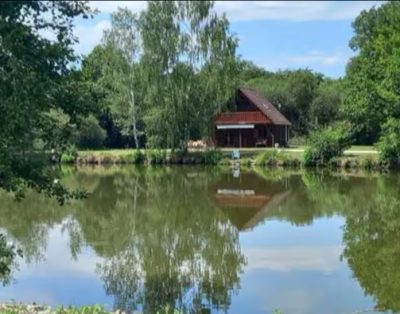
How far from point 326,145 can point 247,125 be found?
1390 centimetres

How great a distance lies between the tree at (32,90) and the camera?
802 centimetres

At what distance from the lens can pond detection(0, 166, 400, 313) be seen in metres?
12.0

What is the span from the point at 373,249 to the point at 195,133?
1301 inches

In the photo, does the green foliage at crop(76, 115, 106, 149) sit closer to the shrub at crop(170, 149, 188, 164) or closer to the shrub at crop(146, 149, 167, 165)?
the shrub at crop(146, 149, 167, 165)

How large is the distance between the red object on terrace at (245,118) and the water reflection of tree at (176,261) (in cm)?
3178

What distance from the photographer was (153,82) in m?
45.6

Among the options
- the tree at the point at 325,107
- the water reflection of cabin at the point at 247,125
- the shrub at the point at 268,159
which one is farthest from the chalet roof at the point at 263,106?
the shrub at the point at 268,159

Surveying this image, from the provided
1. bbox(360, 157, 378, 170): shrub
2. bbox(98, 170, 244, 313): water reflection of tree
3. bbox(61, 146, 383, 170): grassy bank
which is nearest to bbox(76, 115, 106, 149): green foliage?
bbox(61, 146, 383, 170): grassy bank

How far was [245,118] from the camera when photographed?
58000 millimetres

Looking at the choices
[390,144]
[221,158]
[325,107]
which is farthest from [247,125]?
[390,144]

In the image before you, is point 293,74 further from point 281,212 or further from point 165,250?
point 165,250

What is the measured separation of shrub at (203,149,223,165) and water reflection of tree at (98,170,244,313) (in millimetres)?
21565

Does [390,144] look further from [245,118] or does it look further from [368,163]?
[245,118]

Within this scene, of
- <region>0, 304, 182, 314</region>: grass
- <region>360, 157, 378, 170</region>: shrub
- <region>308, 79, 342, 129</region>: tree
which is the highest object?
<region>308, 79, 342, 129</region>: tree
